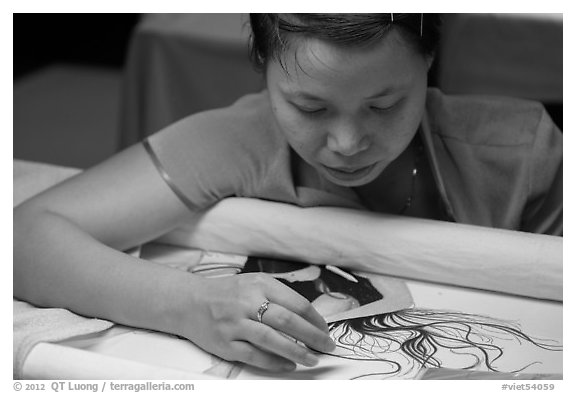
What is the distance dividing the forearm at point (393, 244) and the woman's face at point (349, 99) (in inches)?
2.7

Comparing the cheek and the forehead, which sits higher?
the forehead

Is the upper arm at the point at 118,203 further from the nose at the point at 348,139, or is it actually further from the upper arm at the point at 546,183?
the upper arm at the point at 546,183

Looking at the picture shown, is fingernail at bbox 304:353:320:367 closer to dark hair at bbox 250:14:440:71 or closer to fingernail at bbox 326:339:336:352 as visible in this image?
fingernail at bbox 326:339:336:352

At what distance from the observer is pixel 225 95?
4.82ft

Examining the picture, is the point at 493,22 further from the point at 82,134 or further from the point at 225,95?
the point at 82,134

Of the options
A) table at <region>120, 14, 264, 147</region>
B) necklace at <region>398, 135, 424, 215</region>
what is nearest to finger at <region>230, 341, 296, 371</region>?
necklace at <region>398, 135, 424, 215</region>

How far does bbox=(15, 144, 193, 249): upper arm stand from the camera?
2.61ft

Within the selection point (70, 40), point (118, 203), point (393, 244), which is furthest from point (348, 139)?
point (70, 40)

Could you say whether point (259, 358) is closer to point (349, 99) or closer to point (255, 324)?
point (255, 324)

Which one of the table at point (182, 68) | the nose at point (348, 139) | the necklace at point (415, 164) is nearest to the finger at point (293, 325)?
the nose at point (348, 139)

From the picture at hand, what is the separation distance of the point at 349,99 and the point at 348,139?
0.04 meters

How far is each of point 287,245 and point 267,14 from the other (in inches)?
9.1

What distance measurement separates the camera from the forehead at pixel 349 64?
0.67 m

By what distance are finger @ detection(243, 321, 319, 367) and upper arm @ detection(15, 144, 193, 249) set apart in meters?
0.22
